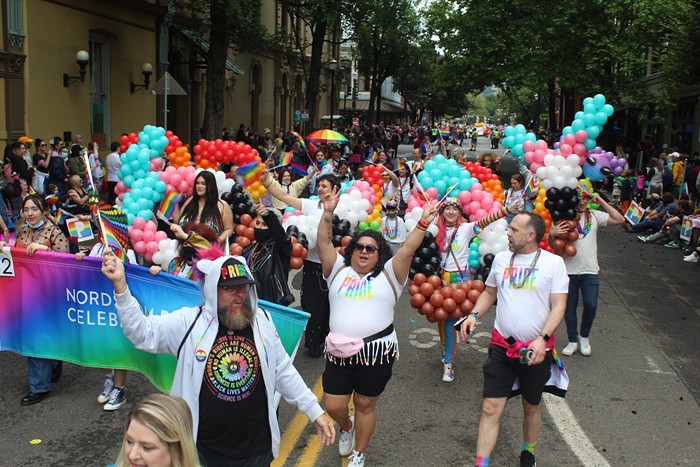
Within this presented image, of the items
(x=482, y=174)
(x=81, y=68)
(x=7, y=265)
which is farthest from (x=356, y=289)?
(x=81, y=68)

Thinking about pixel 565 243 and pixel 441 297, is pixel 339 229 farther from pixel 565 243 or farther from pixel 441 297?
pixel 565 243

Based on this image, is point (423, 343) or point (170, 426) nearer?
point (170, 426)

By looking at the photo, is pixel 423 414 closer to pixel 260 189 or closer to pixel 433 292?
pixel 433 292

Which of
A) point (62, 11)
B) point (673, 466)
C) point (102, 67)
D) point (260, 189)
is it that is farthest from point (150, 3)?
point (673, 466)

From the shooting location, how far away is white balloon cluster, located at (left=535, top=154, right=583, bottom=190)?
22.0 ft

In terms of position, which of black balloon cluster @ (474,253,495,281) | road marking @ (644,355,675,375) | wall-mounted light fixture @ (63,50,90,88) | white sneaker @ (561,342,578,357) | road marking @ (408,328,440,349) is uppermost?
wall-mounted light fixture @ (63,50,90,88)

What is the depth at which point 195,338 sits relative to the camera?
350 cm

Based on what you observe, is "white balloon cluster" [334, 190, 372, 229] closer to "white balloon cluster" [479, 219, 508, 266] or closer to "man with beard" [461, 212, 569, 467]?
"white balloon cluster" [479, 219, 508, 266]

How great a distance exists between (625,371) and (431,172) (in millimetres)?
2789

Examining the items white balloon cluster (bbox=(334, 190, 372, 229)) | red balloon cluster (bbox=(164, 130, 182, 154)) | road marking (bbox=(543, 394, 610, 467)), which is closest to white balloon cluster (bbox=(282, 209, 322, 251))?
white balloon cluster (bbox=(334, 190, 372, 229))

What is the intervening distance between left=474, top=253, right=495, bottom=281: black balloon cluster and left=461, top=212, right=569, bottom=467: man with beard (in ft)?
5.09

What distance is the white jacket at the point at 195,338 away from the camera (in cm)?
348

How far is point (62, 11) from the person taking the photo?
1873cm

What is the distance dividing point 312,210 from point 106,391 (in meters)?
2.52
